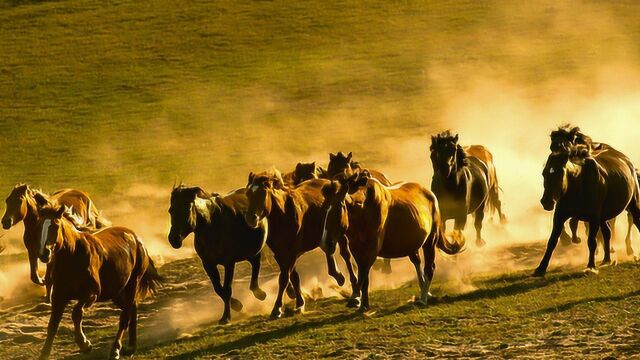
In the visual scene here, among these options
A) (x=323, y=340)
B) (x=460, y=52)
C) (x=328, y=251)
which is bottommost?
(x=323, y=340)

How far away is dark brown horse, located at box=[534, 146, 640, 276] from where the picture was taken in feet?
69.5

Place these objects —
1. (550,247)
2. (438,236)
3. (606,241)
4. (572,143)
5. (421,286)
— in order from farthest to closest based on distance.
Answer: (606,241) < (572,143) < (550,247) < (438,236) < (421,286)

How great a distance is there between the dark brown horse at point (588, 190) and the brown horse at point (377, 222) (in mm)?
2173

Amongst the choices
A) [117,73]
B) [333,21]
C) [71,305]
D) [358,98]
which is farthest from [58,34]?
[71,305]

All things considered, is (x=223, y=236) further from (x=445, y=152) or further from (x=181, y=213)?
(x=445, y=152)

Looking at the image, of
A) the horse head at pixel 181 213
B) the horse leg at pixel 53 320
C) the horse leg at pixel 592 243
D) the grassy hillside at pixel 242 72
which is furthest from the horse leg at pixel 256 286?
the grassy hillside at pixel 242 72

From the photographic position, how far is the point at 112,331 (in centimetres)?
1952

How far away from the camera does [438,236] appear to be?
20.7 metres

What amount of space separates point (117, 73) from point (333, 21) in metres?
13.0

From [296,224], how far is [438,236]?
2460 mm

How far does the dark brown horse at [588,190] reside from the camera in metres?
21.2

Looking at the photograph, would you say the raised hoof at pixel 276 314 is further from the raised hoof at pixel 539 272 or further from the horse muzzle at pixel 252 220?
the raised hoof at pixel 539 272

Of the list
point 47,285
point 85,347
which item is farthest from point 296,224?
point 47,285

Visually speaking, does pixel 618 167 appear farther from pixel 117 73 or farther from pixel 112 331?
pixel 117 73
